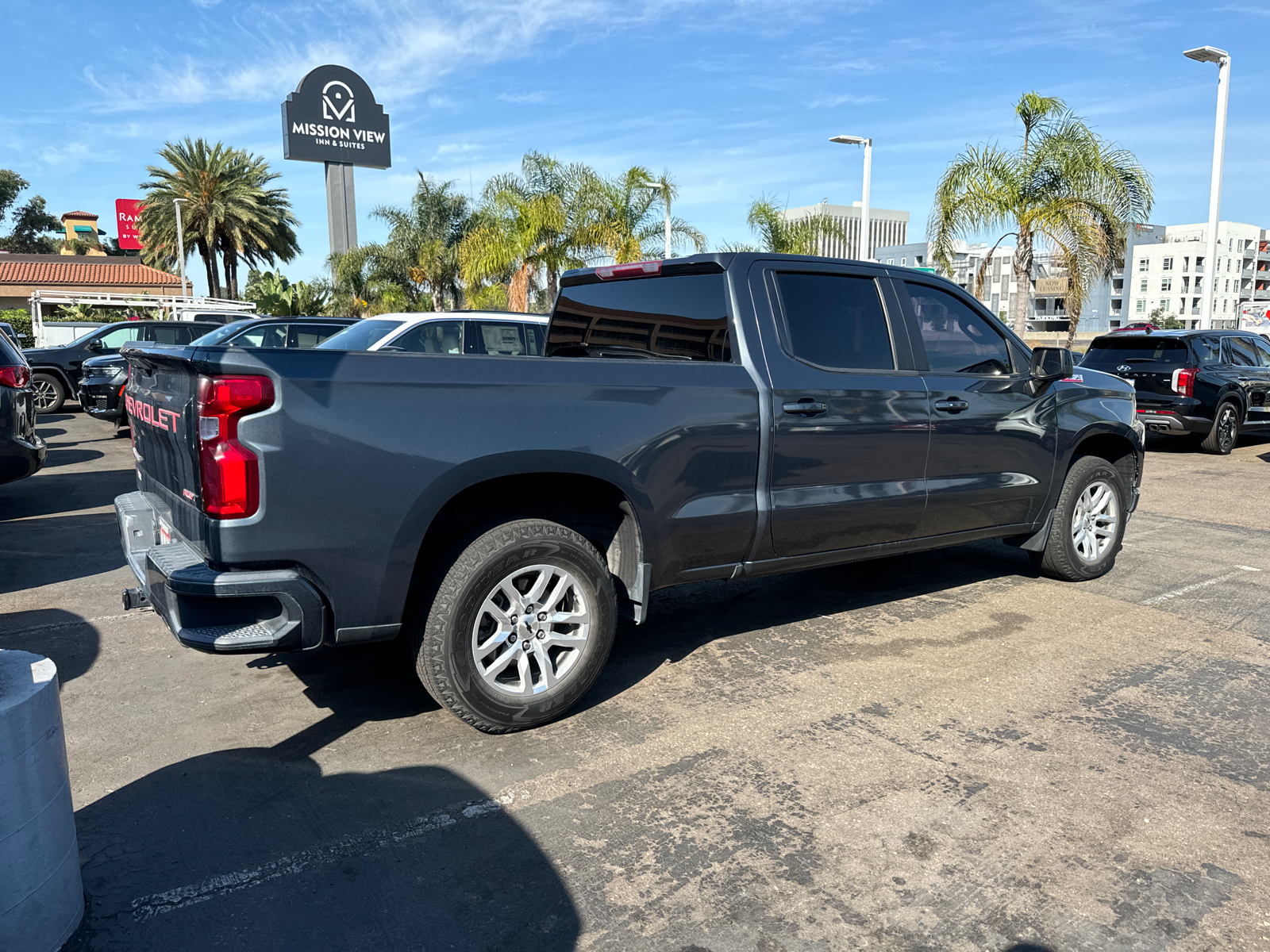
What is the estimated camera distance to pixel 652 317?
476cm

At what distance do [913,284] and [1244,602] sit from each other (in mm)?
2841

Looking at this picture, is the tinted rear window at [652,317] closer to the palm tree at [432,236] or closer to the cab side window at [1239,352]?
the cab side window at [1239,352]

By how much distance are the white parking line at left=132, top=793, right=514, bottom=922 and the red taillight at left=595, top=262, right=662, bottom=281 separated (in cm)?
261

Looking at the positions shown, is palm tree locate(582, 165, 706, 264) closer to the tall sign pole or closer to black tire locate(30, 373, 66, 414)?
black tire locate(30, 373, 66, 414)

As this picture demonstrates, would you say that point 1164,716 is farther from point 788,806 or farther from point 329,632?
point 329,632

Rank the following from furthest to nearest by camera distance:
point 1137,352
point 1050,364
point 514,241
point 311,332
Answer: point 514,241 < point 1137,352 < point 311,332 < point 1050,364

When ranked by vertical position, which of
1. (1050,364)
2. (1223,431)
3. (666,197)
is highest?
(666,197)

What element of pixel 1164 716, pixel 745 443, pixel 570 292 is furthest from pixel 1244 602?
pixel 570 292

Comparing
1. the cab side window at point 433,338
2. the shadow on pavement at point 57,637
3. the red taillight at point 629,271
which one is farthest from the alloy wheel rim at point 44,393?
the red taillight at point 629,271

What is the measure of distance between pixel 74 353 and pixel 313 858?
680 inches

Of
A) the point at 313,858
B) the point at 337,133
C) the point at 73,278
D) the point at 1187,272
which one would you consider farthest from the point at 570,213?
the point at 1187,272

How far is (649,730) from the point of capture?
153 inches

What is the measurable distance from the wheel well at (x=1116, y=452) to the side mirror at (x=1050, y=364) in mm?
848

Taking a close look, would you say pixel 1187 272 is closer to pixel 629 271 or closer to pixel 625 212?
pixel 625 212
